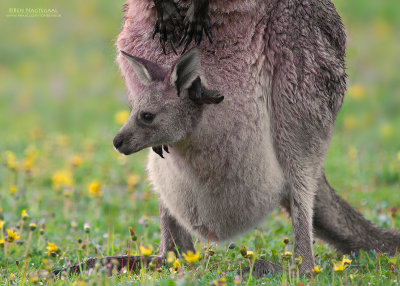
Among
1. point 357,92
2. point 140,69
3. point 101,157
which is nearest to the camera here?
point 140,69

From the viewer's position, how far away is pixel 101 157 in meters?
8.16

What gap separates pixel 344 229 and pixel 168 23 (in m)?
1.95

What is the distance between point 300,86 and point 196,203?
3.20ft

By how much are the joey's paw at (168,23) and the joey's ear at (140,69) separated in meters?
0.33

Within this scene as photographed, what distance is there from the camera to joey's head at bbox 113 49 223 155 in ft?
12.6

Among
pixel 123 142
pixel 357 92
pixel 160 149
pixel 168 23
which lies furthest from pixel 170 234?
pixel 357 92

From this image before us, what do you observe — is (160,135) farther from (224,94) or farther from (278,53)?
(278,53)

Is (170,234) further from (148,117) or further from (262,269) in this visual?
(148,117)

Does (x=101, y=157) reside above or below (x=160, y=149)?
above

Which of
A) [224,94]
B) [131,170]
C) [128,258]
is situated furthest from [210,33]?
[131,170]

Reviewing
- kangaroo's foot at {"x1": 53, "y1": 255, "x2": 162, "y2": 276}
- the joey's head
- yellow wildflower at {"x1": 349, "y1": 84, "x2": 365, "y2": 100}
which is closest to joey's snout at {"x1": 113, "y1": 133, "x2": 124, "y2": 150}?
the joey's head

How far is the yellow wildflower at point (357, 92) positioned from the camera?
430 inches

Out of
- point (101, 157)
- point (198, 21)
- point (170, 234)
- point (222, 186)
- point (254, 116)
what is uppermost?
point (101, 157)

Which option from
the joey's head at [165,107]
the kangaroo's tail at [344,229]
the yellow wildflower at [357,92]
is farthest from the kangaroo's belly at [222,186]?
the yellow wildflower at [357,92]
